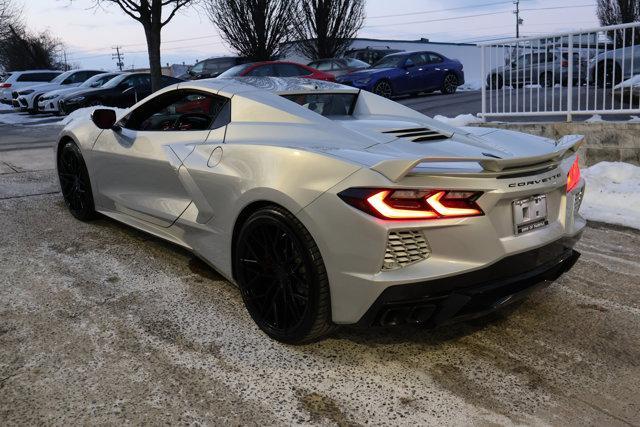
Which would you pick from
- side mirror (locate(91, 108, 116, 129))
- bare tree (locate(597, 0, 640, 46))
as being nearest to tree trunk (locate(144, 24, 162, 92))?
side mirror (locate(91, 108, 116, 129))

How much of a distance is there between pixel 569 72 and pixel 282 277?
6072 millimetres

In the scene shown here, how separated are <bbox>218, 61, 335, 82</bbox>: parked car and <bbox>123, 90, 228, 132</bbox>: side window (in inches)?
406

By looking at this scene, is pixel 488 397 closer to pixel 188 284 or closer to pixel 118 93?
pixel 188 284

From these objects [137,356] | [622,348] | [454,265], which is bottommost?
[622,348]

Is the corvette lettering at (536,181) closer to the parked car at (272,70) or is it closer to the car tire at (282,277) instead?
the car tire at (282,277)

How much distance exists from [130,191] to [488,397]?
2.98m

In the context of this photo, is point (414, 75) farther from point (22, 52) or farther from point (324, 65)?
point (22, 52)

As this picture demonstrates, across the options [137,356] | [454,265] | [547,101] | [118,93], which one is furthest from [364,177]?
[118,93]

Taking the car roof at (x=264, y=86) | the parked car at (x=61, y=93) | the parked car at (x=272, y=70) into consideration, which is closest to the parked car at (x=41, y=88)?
the parked car at (x=61, y=93)

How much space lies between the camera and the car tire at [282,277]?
2740 mm

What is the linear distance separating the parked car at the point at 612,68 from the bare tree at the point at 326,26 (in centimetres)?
2102

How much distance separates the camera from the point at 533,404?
8.36ft

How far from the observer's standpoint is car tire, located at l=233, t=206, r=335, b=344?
2740mm

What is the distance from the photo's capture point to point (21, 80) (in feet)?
86.6
